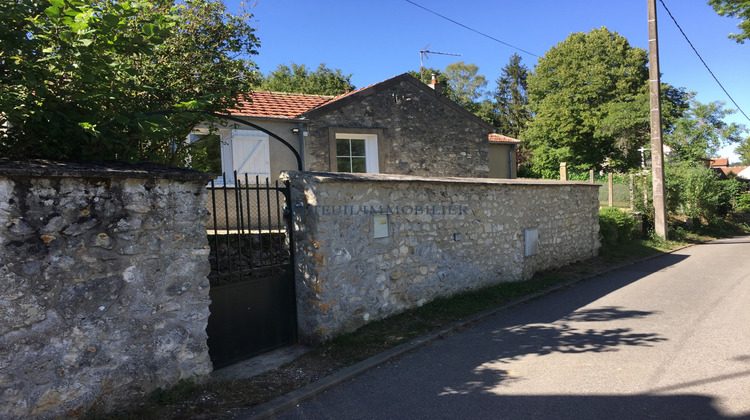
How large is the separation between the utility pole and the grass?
8200mm

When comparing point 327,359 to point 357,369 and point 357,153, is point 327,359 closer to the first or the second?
point 357,369

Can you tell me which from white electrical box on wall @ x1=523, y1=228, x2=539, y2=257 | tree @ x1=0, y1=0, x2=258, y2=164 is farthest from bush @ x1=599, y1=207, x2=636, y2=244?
tree @ x1=0, y1=0, x2=258, y2=164

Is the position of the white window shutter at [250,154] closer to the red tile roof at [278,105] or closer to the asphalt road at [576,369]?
the red tile roof at [278,105]

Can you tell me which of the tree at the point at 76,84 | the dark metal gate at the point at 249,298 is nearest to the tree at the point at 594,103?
the dark metal gate at the point at 249,298

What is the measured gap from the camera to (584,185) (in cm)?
1195

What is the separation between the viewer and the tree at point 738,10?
1617 centimetres

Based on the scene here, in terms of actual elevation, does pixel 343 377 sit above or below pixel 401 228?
below

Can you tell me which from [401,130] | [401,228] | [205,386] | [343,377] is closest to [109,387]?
[205,386]

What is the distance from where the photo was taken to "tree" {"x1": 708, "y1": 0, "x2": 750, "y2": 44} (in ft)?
53.1

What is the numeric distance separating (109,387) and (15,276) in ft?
3.77

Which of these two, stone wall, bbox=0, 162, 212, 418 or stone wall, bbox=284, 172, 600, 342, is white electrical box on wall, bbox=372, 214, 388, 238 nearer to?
stone wall, bbox=284, 172, 600, 342

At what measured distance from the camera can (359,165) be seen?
11.5 m

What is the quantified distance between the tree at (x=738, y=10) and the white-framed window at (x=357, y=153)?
15.2 metres

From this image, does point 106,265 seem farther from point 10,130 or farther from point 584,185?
point 584,185
